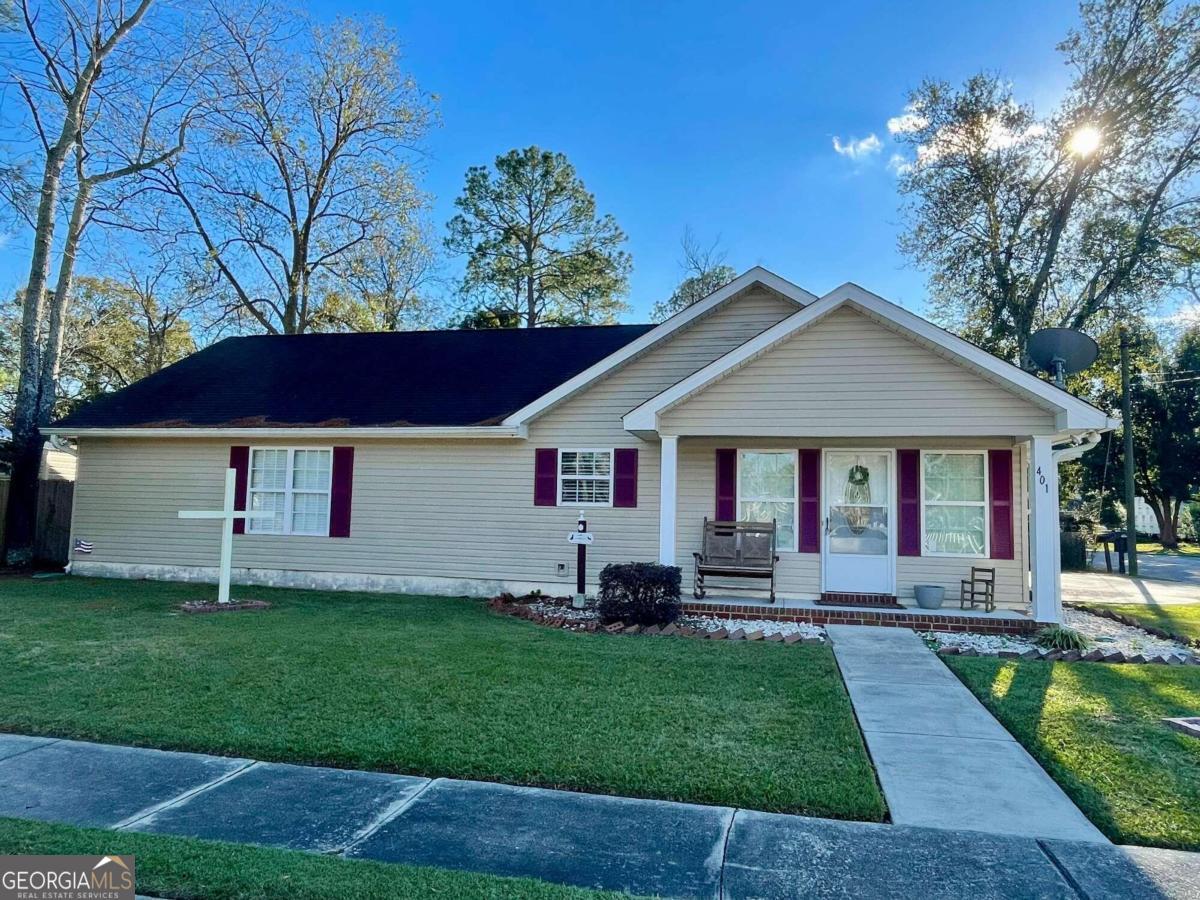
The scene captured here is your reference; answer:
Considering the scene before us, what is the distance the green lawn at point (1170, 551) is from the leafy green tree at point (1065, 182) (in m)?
16.9

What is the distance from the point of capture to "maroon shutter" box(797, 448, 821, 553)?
1026 cm

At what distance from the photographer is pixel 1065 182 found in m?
19.2

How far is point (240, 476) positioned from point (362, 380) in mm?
2717

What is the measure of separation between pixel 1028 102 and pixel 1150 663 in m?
18.4

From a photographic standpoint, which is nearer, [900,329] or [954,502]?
[900,329]

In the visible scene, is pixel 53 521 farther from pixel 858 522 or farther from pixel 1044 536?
pixel 1044 536

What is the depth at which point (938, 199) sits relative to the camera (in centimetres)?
2042

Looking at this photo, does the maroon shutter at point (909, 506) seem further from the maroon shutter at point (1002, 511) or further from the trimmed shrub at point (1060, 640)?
the trimmed shrub at point (1060, 640)

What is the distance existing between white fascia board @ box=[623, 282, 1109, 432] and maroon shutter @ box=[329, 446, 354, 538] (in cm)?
509

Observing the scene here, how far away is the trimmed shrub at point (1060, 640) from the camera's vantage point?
7777 millimetres

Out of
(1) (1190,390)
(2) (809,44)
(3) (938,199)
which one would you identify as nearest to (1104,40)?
(3) (938,199)

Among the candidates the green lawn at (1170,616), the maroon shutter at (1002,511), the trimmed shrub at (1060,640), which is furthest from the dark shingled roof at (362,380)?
the green lawn at (1170,616)

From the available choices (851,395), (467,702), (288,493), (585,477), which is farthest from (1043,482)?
(288,493)

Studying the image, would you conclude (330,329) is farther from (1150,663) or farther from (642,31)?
(1150,663)
